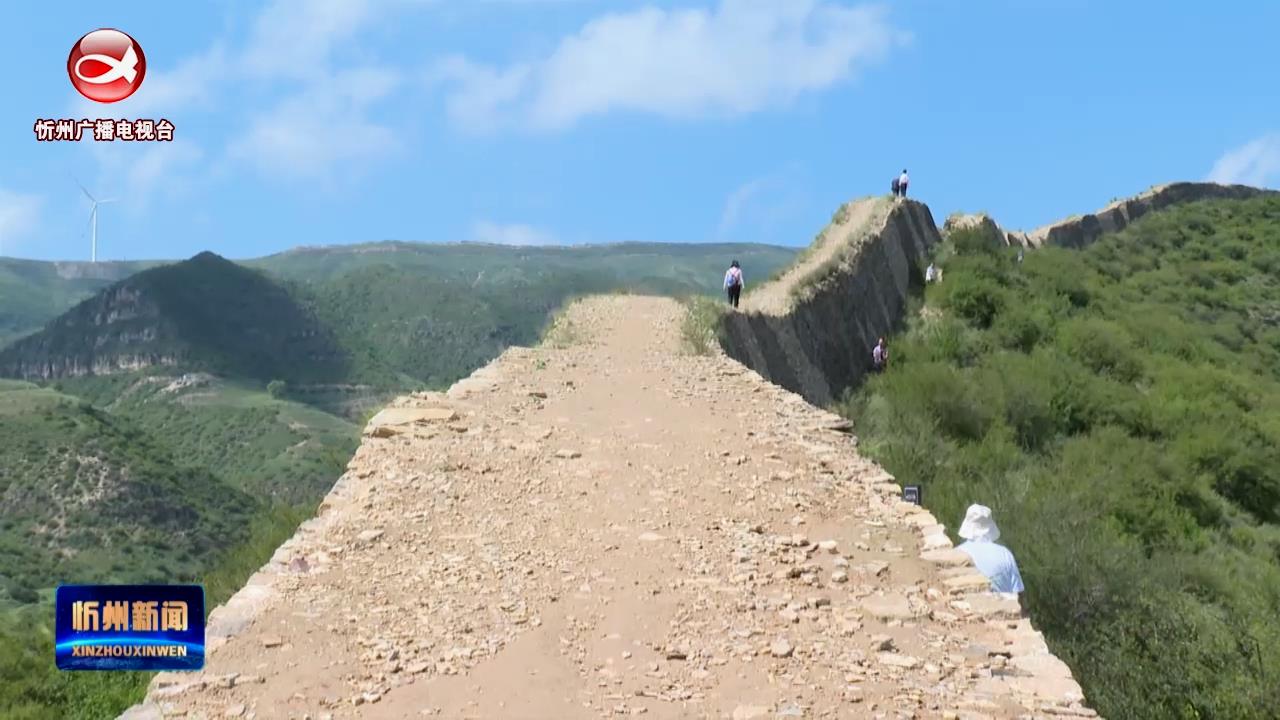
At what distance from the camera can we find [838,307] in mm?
22594

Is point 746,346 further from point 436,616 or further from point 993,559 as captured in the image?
point 436,616

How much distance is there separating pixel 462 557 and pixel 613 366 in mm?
6713

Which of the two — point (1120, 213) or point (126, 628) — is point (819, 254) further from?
point (1120, 213)

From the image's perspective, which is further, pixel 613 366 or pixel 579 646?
pixel 613 366

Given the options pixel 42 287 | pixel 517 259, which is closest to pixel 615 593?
pixel 517 259

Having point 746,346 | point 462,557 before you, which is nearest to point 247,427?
point 746,346

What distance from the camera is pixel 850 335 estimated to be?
73.8ft

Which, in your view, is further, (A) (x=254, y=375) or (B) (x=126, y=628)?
(A) (x=254, y=375)

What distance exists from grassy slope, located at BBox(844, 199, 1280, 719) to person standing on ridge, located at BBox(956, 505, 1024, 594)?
1487mm

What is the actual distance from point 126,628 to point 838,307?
18.0 meters

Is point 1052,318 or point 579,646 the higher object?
point 1052,318

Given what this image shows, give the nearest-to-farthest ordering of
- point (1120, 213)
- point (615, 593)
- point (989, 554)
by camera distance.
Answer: point (615, 593) < point (989, 554) < point (1120, 213)

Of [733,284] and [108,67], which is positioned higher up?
[108,67]

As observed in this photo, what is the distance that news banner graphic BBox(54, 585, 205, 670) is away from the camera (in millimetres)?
5742
